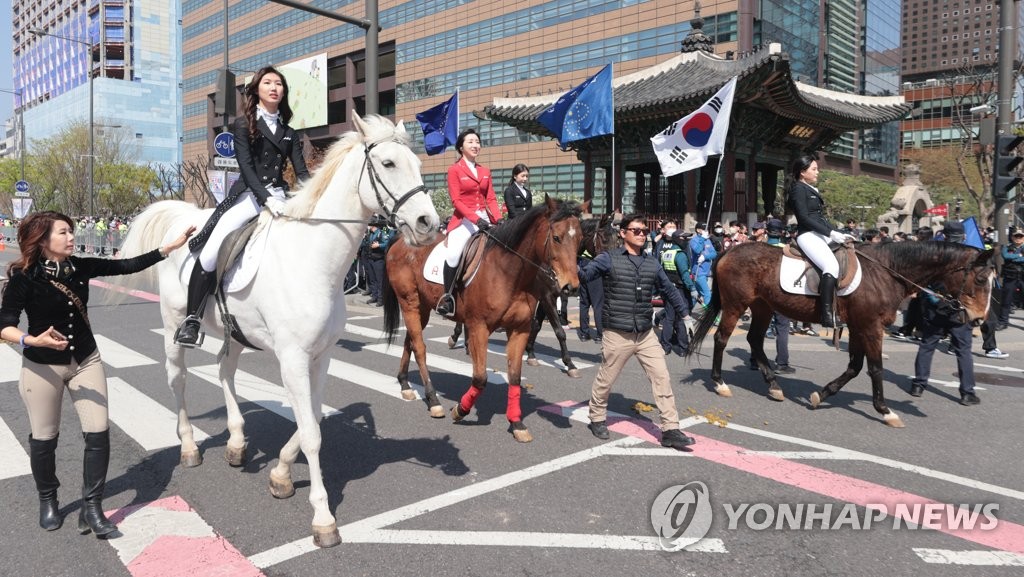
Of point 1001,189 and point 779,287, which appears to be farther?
point 1001,189

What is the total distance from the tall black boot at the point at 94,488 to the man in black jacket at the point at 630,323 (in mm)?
3895

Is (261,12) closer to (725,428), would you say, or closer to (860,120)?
(860,120)

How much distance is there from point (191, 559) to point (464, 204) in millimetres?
4265

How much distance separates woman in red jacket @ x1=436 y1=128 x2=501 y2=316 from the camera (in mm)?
6516

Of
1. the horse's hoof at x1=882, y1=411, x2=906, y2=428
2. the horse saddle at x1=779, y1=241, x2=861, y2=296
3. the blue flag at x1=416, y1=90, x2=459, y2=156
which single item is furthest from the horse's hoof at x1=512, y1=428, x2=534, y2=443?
the blue flag at x1=416, y1=90, x2=459, y2=156

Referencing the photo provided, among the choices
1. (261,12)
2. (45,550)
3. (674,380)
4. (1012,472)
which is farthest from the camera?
(261,12)

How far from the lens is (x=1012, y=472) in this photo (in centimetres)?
514

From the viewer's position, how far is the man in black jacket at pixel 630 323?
5.82 metres

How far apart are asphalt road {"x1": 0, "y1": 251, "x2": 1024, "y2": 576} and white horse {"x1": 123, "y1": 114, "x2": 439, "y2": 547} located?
534 millimetres

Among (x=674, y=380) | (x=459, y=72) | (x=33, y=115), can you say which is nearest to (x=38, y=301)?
(x=674, y=380)

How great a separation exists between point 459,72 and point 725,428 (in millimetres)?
45892

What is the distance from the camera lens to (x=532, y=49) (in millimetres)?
43000

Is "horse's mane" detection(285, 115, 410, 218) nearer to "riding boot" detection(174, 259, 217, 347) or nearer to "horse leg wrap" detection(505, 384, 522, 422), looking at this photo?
"riding boot" detection(174, 259, 217, 347)

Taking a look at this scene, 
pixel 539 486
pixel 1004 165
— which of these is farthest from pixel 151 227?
pixel 1004 165
